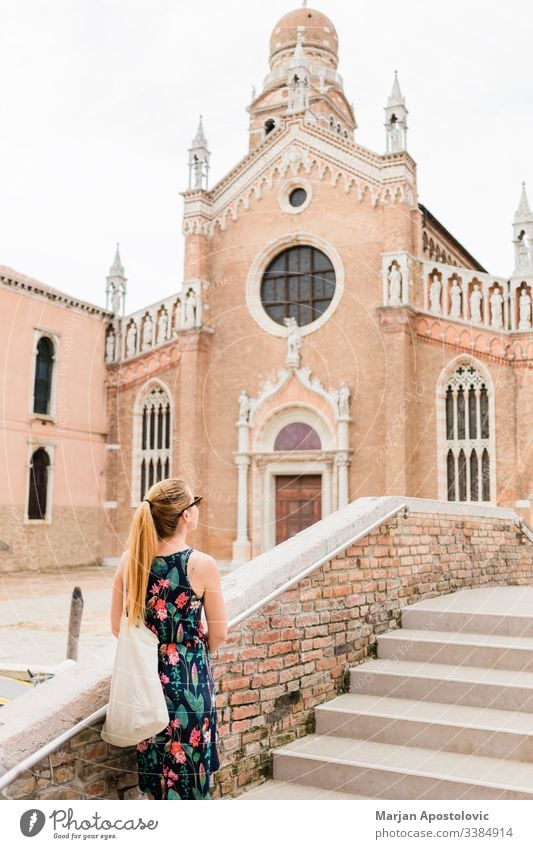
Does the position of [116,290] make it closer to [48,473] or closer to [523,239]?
[48,473]

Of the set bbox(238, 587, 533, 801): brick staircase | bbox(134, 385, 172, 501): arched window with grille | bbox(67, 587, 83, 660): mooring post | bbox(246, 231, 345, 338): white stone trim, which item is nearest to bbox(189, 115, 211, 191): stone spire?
bbox(246, 231, 345, 338): white stone trim

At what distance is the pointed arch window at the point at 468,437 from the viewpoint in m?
19.1

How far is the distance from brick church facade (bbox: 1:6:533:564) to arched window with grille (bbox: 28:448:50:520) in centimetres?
215

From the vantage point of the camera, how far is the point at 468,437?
764 inches

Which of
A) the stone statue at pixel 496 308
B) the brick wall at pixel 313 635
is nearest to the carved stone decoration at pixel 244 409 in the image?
the stone statue at pixel 496 308

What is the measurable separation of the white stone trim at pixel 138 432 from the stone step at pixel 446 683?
17.6m

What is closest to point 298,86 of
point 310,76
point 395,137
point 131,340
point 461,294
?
Answer: point 395,137

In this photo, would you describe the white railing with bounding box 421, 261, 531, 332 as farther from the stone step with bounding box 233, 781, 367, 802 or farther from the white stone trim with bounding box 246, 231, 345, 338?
the stone step with bounding box 233, 781, 367, 802

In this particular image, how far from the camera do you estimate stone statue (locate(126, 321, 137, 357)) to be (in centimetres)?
2428

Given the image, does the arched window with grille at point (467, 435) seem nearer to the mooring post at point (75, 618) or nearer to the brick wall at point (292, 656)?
the mooring post at point (75, 618)

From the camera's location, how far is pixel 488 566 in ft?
29.5

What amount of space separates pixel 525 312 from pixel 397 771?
52.5ft

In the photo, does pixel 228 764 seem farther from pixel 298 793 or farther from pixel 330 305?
pixel 330 305

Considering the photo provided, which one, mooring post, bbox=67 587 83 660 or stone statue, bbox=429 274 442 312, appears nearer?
mooring post, bbox=67 587 83 660
